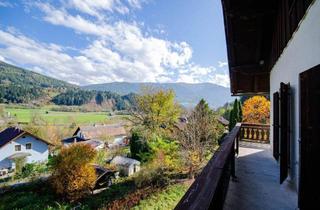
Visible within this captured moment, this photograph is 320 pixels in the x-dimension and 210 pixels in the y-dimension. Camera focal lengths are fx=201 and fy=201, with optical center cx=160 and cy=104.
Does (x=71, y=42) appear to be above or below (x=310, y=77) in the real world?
above

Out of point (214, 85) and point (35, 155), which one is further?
point (214, 85)

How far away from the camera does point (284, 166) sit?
11.0 ft

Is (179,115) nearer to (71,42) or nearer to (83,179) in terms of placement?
(83,179)

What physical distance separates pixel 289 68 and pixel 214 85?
6948 inches

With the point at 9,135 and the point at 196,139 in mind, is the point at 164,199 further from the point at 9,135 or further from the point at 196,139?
the point at 9,135

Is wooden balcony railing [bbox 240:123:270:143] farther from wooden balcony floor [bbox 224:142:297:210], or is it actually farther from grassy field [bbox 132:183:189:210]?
grassy field [bbox 132:183:189:210]

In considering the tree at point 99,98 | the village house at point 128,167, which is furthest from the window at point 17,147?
the tree at point 99,98

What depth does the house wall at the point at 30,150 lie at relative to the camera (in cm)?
1997

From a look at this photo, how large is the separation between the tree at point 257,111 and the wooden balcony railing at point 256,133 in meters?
7.88

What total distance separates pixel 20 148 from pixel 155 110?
14822 millimetres

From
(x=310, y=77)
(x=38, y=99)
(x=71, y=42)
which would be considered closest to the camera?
(x=310, y=77)

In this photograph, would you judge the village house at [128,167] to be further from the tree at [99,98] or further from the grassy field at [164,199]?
the tree at [99,98]

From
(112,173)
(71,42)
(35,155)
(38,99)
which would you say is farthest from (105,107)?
(112,173)

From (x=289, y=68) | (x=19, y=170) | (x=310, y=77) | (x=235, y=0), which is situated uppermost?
(x=235, y=0)
